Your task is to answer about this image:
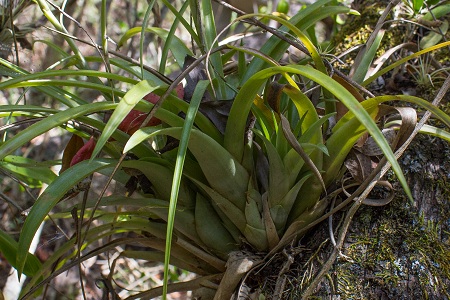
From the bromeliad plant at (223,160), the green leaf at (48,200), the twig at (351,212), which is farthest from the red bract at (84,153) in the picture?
the twig at (351,212)

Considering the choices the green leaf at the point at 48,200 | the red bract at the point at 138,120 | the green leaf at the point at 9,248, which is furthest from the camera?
the green leaf at the point at 9,248

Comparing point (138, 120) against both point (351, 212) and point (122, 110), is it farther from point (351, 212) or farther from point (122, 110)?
point (351, 212)

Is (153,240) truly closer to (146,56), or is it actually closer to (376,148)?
(376,148)

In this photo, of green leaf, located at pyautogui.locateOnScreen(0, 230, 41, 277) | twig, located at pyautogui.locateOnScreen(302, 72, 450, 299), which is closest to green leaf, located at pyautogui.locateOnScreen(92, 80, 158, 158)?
twig, located at pyautogui.locateOnScreen(302, 72, 450, 299)

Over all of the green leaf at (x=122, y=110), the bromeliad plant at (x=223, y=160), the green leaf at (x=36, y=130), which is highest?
the green leaf at (x=36, y=130)

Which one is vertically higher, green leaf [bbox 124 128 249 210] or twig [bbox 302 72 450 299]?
green leaf [bbox 124 128 249 210]

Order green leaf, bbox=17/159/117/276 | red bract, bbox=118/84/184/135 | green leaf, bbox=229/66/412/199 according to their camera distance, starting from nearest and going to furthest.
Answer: green leaf, bbox=229/66/412/199 → green leaf, bbox=17/159/117/276 → red bract, bbox=118/84/184/135

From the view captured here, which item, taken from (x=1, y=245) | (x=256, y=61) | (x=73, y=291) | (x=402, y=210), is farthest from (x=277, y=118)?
(x=73, y=291)

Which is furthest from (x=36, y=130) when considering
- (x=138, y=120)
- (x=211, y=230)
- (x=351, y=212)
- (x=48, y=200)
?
(x=351, y=212)

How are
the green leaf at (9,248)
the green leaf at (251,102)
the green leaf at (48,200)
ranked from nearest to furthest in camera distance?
the green leaf at (251,102), the green leaf at (48,200), the green leaf at (9,248)

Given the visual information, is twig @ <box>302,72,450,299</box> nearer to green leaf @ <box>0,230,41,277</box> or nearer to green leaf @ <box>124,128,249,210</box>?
green leaf @ <box>124,128,249,210</box>

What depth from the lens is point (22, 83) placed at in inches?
32.7

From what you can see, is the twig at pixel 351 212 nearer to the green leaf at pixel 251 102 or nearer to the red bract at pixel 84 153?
the green leaf at pixel 251 102

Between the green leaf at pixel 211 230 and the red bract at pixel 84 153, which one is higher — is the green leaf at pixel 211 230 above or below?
below
